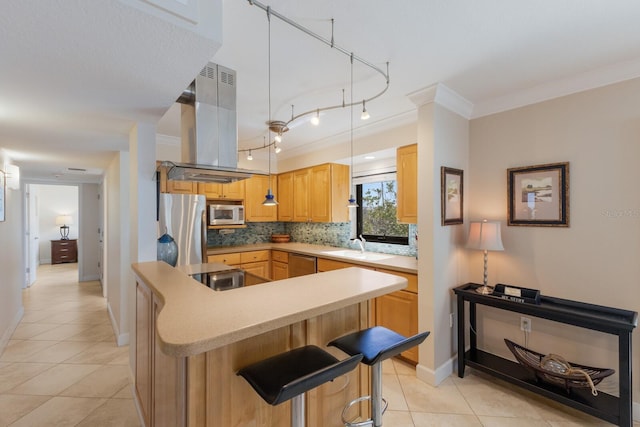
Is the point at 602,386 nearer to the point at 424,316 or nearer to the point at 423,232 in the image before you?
the point at 424,316

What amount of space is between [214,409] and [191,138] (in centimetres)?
160

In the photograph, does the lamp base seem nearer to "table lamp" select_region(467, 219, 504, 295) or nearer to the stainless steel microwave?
"table lamp" select_region(467, 219, 504, 295)


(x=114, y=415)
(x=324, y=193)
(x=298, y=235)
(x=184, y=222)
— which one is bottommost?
(x=114, y=415)

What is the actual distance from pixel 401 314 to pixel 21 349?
401 cm

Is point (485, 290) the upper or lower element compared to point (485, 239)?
lower

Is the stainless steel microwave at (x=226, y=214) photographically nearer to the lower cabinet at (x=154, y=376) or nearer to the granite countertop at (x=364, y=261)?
the granite countertop at (x=364, y=261)

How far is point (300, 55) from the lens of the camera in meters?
1.89

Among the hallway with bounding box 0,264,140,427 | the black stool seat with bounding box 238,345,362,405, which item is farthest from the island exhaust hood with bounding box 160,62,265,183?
the hallway with bounding box 0,264,140,427

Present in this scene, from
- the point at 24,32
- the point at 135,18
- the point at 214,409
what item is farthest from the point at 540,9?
the point at 214,409

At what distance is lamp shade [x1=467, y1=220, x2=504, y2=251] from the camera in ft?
7.92

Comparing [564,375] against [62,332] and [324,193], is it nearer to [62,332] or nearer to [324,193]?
[324,193]

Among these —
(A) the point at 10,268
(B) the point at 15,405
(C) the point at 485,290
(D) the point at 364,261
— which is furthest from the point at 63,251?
(C) the point at 485,290

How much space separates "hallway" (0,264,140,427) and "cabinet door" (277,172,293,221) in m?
2.71

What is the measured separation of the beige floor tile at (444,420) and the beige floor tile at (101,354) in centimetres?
289
